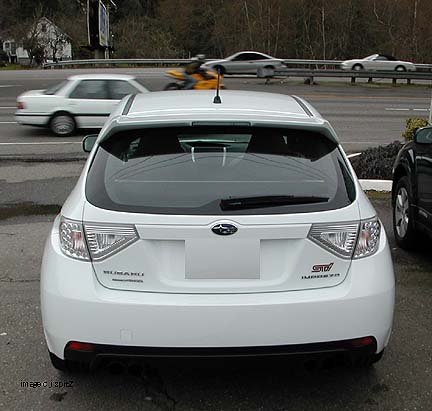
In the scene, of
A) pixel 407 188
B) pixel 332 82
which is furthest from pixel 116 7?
pixel 407 188

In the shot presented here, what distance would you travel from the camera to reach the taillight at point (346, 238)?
2.85 m

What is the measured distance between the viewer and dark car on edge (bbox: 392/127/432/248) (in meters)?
5.18

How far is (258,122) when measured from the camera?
3.16 m

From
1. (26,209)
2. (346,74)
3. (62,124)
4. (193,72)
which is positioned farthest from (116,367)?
(346,74)

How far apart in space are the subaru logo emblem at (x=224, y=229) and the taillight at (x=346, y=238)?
1.22 feet

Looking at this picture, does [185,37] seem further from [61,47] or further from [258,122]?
[258,122]

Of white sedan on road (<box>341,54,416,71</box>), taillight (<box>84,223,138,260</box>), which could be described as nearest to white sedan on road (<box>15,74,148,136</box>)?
taillight (<box>84,223,138,260</box>)

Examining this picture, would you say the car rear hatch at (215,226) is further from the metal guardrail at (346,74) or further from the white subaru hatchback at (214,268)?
the metal guardrail at (346,74)

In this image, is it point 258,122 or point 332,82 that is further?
point 332,82

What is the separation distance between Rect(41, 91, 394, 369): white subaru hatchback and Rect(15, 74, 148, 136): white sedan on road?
37.3ft

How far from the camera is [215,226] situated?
109 inches

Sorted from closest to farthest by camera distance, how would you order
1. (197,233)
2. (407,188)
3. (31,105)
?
1. (197,233)
2. (407,188)
3. (31,105)

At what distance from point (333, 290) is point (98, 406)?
4.60 ft

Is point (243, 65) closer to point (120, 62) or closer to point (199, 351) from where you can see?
point (120, 62)
